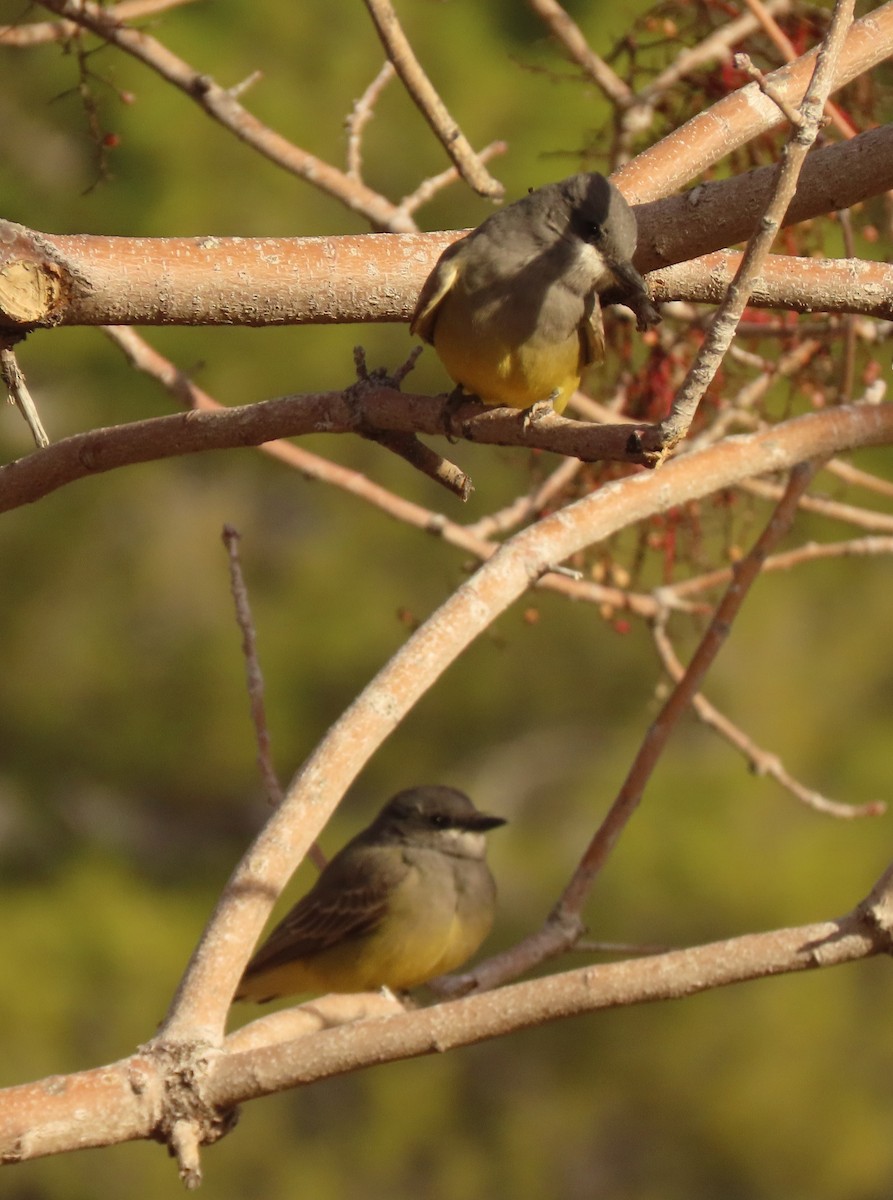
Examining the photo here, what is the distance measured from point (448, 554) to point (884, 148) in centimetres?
623

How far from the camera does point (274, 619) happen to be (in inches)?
313

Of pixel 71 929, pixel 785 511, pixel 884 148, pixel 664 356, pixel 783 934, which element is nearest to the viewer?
pixel 884 148

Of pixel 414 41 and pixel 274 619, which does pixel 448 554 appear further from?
pixel 414 41

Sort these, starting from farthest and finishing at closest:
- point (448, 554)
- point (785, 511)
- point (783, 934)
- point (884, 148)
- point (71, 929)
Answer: point (448, 554), point (71, 929), point (785, 511), point (783, 934), point (884, 148)

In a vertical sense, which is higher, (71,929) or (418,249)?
(71,929)

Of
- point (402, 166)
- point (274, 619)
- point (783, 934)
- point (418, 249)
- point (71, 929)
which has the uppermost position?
point (402, 166)

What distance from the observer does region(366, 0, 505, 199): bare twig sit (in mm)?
2604

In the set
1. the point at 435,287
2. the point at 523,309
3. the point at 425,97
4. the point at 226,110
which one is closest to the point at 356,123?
the point at 226,110

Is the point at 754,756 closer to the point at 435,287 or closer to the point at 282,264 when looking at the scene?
the point at 435,287

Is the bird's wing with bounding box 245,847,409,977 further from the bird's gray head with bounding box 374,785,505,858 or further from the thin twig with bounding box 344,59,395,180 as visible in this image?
the thin twig with bounding box 344,59,395,180

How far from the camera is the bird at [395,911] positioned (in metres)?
3.70

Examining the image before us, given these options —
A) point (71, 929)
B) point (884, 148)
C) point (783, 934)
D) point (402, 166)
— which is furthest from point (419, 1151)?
point (884, 148)

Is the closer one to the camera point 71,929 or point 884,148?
point 884,148

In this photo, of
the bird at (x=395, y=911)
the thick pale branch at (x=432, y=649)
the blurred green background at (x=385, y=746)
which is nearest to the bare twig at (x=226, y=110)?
the thick pale branch at (x=432, y=649)
